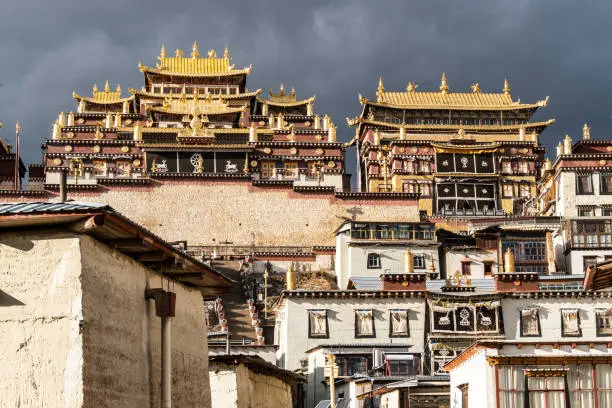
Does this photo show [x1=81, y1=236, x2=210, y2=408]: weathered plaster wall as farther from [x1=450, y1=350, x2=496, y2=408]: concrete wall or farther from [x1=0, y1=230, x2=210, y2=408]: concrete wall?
[x1=450, y1=350, x2=496, y2=408]: concrete wall

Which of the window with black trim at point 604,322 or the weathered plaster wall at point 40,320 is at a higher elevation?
the weathered plaster wall at point 40,320

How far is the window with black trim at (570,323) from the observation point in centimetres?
4838

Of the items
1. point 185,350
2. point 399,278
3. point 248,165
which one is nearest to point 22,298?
point 185,350

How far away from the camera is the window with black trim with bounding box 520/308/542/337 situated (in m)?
48.4

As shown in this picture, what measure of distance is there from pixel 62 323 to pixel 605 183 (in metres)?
61.9

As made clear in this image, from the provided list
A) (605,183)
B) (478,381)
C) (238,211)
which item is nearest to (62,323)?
(478,381)

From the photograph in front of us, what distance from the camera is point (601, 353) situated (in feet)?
80.9

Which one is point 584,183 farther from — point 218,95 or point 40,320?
point 40,320

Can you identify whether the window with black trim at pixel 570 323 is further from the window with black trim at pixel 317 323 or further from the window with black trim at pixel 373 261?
the window with black trim at pixel 373 261

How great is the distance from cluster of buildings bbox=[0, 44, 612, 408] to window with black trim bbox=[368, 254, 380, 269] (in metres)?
0.21

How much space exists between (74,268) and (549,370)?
1515cm

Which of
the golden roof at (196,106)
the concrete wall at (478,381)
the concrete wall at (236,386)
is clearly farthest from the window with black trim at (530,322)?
the golden roof at (196,106)

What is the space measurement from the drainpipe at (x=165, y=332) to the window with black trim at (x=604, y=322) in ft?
121

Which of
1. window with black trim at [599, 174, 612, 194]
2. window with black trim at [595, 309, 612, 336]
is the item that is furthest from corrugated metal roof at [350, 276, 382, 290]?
window with black trim at [599, 174, 612, 194]
